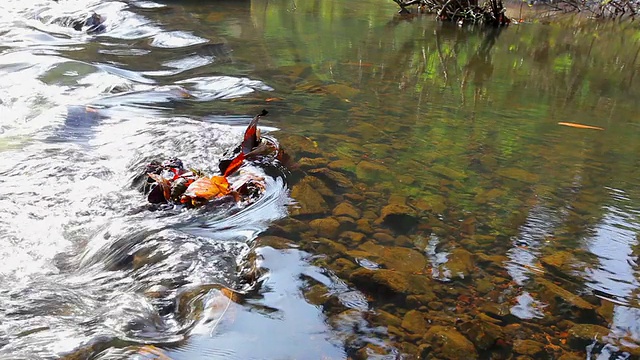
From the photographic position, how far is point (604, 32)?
36.6 ft

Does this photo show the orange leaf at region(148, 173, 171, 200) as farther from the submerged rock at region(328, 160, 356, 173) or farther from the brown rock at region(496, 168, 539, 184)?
the brown rock at region(496, 168, 539, 184)

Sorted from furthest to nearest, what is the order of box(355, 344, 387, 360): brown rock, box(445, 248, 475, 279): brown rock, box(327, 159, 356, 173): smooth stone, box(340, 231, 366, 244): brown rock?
box(327, 159, 356, 173): smooth stone
box(340, 231, 366, 244): brown rock
box(445, 248, 475, 279): brown rock
box(355, 344, 387, 360): brown rock

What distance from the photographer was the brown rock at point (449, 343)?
175 centimetres

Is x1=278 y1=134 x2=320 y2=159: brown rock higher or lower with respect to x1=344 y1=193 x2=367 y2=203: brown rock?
higher

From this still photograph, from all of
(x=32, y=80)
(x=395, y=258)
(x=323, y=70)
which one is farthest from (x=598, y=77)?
(x=32, y=80)

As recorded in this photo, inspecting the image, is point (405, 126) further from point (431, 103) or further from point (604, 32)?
point (604, 32)

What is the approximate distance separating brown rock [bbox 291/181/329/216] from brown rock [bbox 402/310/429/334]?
88 centimetres

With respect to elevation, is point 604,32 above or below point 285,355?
above

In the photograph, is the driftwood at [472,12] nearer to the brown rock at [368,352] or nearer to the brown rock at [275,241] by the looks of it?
the brown rock at [275,241]

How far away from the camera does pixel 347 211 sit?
8.83 feet

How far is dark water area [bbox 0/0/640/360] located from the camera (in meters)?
1.83

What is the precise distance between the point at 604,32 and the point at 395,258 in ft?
37.3

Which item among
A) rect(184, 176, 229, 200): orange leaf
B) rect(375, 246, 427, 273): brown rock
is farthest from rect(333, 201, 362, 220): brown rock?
rect(184, 176, 229, 200): orange leaf

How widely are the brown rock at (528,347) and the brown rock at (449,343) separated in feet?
0.53
